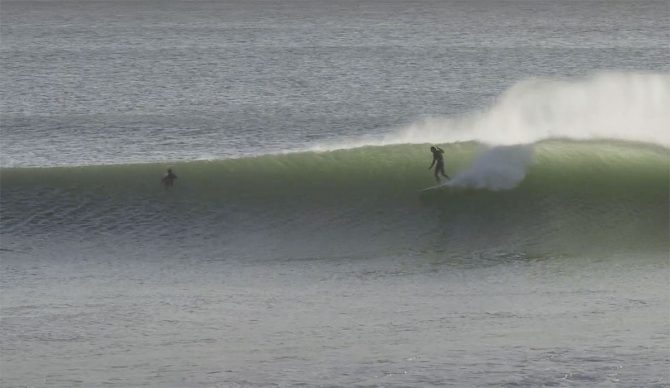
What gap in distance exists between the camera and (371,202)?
22.4 meters

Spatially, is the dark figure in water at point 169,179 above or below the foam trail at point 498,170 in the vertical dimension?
below

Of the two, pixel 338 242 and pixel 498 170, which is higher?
pixel 498 170

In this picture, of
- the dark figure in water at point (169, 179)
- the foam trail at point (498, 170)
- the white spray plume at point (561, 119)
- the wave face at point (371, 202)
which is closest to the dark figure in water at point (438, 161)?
the wave face at point (371, 202)

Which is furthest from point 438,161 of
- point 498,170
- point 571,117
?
point 571,117

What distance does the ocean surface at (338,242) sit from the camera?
13.8m

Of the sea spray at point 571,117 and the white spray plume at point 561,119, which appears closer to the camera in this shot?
the white spray plume at point 561,119

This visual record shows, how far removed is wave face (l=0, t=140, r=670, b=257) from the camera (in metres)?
20.0

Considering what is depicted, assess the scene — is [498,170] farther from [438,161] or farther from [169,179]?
[169,179]

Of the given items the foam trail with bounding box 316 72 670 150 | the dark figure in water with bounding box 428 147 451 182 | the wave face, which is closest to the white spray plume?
the foam trail with bounding box 316 72 670 150

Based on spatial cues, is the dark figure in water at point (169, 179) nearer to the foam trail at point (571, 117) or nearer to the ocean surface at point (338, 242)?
the ocean surface at point (338, 242)

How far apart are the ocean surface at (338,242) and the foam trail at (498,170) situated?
0.14 feet

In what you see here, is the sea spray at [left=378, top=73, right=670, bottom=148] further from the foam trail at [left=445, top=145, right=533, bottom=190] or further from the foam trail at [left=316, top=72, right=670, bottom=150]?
the foam trail at [left=445, top=145, right=533, bottom=190]

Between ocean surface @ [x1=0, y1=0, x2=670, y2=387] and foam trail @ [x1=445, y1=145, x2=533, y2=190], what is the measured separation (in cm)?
4

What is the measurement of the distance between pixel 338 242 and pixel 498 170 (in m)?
4.39
